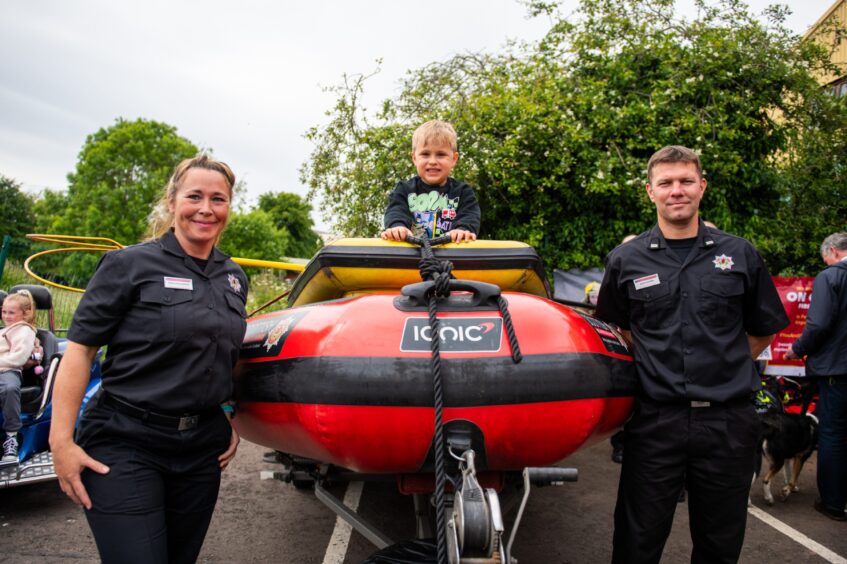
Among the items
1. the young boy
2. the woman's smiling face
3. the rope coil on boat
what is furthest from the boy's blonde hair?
the woman's smiling face

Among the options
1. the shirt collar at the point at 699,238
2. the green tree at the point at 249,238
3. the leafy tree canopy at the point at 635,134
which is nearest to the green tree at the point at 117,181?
the green tree at the point at 249,238

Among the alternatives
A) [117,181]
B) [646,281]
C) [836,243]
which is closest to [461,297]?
[646,281]

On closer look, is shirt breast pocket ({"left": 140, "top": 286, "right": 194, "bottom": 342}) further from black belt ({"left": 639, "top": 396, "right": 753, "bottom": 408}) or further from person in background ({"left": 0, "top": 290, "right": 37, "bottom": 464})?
person in background ({"left": 0, "top": 290, "right": 37, "bottom": 464})

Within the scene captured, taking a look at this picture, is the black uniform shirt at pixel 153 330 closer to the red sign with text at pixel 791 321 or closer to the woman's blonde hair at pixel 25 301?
the woman's blonde hair at pixel 25 301

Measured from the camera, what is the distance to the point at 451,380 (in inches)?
71.6

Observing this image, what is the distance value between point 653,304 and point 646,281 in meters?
0.09

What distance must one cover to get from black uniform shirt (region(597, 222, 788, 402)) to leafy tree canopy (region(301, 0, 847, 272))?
5076 millimetres

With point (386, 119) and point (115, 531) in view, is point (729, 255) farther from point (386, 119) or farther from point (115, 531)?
point (386, 119)

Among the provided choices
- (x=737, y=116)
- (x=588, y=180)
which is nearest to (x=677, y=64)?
(x=737, y=116)

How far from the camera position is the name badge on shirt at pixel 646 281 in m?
2.13

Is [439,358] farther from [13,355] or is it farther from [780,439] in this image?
[13,355]

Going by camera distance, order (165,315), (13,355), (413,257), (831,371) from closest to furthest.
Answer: (165,315), (413,257), (831,371), (13,355)

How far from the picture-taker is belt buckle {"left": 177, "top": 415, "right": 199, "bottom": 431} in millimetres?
1751

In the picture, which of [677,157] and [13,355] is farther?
[13,355]
